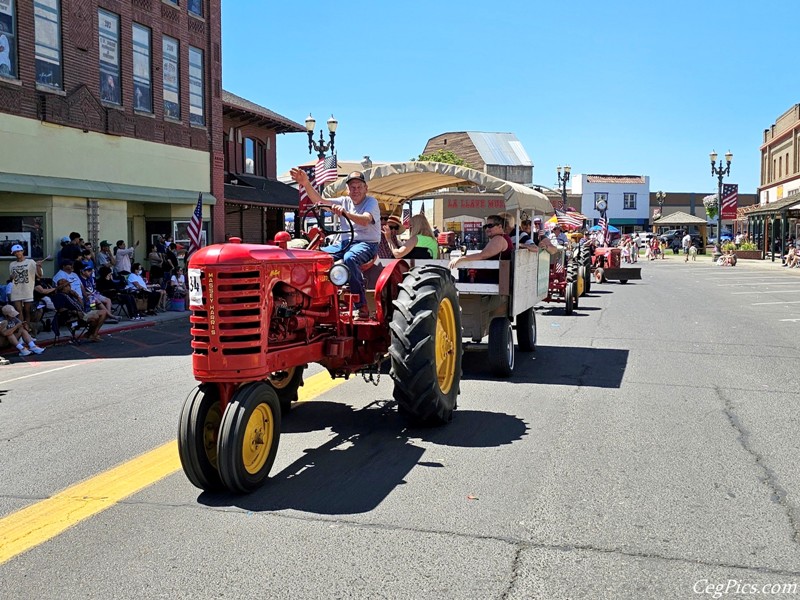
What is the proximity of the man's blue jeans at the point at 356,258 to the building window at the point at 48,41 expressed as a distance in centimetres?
1583

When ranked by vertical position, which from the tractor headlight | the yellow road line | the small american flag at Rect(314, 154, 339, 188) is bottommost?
the yellow road line

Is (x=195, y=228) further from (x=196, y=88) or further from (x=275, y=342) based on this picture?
(x=275, y=342)

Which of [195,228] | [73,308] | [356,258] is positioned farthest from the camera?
[195,228]

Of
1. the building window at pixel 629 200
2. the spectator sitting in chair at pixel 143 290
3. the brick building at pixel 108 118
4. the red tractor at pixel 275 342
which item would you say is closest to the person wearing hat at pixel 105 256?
the spectator sitting in chair at pixel 143 290

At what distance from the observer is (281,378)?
6832 millimetres

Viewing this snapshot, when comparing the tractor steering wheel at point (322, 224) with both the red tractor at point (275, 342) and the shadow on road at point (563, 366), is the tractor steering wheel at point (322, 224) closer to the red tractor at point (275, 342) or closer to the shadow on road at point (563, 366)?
the red tractor at point (275, 342)

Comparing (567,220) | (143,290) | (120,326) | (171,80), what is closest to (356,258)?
(120,326)

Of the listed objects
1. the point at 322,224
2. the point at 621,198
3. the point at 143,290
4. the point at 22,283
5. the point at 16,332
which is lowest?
the point at 16,332

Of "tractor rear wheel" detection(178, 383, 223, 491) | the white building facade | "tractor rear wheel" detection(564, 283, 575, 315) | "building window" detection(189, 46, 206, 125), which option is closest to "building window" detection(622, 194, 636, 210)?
the white building facade

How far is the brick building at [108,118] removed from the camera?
1886cm

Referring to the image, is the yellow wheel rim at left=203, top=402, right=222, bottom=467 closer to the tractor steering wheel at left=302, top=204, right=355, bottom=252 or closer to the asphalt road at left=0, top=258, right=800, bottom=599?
the asphalt road at left=0, top=258, right=800, bottom=599

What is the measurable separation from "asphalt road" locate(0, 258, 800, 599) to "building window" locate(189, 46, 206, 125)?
18424 millimetres

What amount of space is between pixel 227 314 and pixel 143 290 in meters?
13.7

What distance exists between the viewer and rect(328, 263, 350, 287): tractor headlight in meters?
5.88
